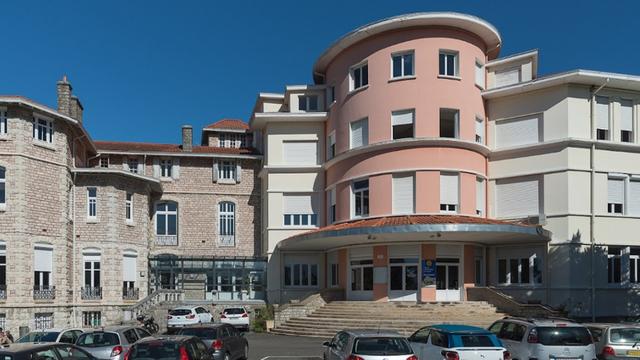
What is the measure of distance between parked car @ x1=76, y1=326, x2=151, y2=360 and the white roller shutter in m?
18.3

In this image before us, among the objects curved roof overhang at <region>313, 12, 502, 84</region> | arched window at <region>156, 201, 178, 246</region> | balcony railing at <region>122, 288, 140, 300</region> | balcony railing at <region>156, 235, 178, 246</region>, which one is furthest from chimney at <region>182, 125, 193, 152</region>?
curved roof overhang at <region>313, 12, 502, 84</region>

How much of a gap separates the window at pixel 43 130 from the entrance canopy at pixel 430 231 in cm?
1364

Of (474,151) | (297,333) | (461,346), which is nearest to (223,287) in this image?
(297,333)

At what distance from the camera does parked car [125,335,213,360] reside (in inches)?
498

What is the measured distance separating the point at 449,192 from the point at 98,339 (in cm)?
1898

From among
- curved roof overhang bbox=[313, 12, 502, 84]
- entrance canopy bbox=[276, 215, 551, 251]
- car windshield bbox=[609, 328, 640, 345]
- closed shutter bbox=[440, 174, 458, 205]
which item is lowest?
car windshield bbox=[609, 328, 640, 345]

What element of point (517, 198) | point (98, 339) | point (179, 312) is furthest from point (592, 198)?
point (98, 339)

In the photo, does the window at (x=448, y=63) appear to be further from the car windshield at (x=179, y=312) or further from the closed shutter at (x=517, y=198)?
the car windshield at (x=179, y=312)

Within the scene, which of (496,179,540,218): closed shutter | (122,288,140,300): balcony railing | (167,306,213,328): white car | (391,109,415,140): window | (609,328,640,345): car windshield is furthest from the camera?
(122,288,140,300): balcony railing

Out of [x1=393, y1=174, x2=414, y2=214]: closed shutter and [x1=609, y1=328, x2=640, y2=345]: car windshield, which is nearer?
[x1=609, y1=328, x2=640, y2=345]: car windshield

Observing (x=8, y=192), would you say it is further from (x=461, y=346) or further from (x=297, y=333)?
(x=461, y=346)

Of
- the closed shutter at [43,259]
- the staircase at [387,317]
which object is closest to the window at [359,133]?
the staircase at [387,317]

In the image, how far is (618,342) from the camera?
1572cm

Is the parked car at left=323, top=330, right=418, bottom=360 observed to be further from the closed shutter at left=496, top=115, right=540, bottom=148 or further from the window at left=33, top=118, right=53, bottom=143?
the window at left=33, top=118, right=53, bottom=143
